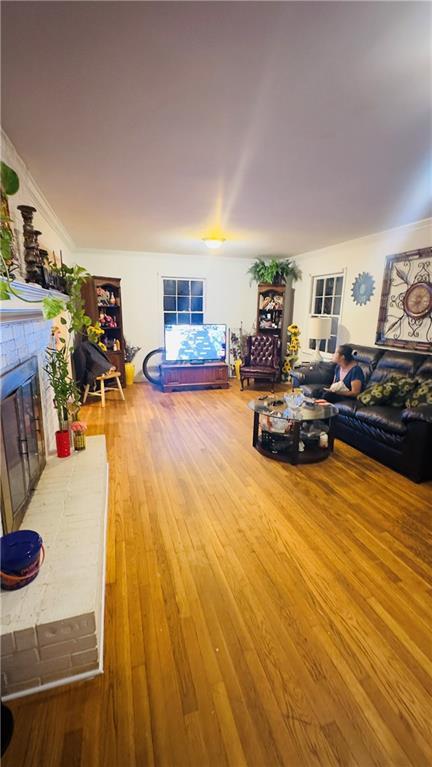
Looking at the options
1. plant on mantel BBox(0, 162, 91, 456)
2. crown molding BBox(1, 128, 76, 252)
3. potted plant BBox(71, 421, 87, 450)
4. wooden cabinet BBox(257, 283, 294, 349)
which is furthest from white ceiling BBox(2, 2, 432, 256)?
wooden cabinet BBox(257, 283, 294, 349)

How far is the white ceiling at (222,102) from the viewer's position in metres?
1.14

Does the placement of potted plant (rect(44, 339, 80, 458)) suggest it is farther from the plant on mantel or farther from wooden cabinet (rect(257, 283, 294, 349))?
wooden cabinet (rect(257, 283, 294, 349))

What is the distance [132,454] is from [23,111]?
265 cm

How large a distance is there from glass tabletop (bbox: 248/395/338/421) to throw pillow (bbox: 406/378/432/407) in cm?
71

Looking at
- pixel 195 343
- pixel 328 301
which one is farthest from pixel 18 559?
pixel 328 301

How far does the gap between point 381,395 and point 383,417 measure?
1.34 feet

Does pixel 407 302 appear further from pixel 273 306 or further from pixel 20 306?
pixel 20 306

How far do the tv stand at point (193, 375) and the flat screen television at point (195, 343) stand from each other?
130 millimetres

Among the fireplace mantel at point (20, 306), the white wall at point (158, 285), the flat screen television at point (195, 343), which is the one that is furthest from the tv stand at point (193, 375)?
the fireplace mantel at point (20, 306)

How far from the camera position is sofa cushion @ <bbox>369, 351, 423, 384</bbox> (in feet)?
11.7

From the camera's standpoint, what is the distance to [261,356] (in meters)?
6.09

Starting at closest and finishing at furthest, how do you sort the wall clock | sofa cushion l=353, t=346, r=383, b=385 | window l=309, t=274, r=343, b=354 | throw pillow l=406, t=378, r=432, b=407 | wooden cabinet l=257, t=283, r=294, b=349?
throw pillow l=406, t=378, r=432, b=407
sofa cushion l=353, t=346, r=383, b=385
the wall clock
window l=309, t=274, r=343, b=354
wooden cabinet l=257, t=283, r=294, b=349

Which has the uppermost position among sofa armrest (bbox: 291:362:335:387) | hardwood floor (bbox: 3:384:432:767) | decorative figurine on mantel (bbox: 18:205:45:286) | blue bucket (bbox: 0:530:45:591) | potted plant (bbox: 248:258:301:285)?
potted plant (bbox: 248:258:301:285)

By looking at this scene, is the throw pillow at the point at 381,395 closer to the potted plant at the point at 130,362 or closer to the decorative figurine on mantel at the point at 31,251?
the decorative figurine on mantel at the point at 31,251
